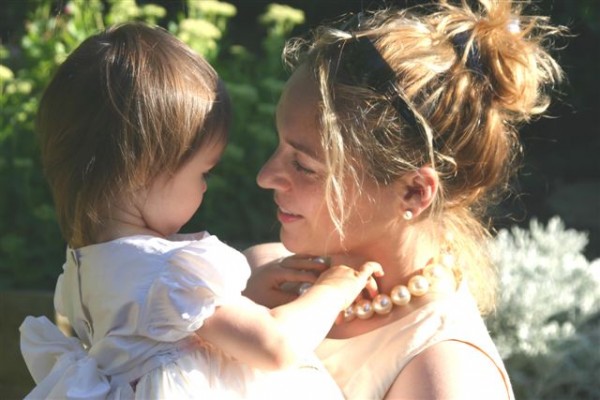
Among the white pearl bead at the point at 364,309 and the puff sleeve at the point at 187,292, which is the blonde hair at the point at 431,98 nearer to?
the white pearl bead at the point at 364,309

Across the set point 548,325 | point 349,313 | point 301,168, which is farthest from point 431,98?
point 548,325

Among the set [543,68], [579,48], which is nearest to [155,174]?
[543,68]

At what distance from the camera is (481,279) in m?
2.62

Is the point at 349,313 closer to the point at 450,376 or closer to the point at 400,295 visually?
the point at 400,295

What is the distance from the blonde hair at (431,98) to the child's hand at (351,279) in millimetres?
99

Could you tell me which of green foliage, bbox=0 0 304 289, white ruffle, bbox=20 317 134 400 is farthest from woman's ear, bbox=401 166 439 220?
green foliage, bbox=0 0 304 289

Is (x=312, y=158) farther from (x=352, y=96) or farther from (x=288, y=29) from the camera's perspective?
(x=288, y=29)

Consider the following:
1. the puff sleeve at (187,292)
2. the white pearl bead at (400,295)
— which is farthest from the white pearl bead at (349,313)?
the puff sleeve at (187,292)

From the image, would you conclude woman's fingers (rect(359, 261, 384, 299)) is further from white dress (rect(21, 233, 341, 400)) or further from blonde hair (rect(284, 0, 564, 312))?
white dress (rect(21, 233, 341, 400))

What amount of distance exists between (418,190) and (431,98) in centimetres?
21

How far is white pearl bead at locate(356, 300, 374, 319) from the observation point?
2.34 meters

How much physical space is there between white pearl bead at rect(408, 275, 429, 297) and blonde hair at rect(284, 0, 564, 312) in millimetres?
145

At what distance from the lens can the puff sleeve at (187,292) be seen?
75.3 inches

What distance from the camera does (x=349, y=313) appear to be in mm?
2367
